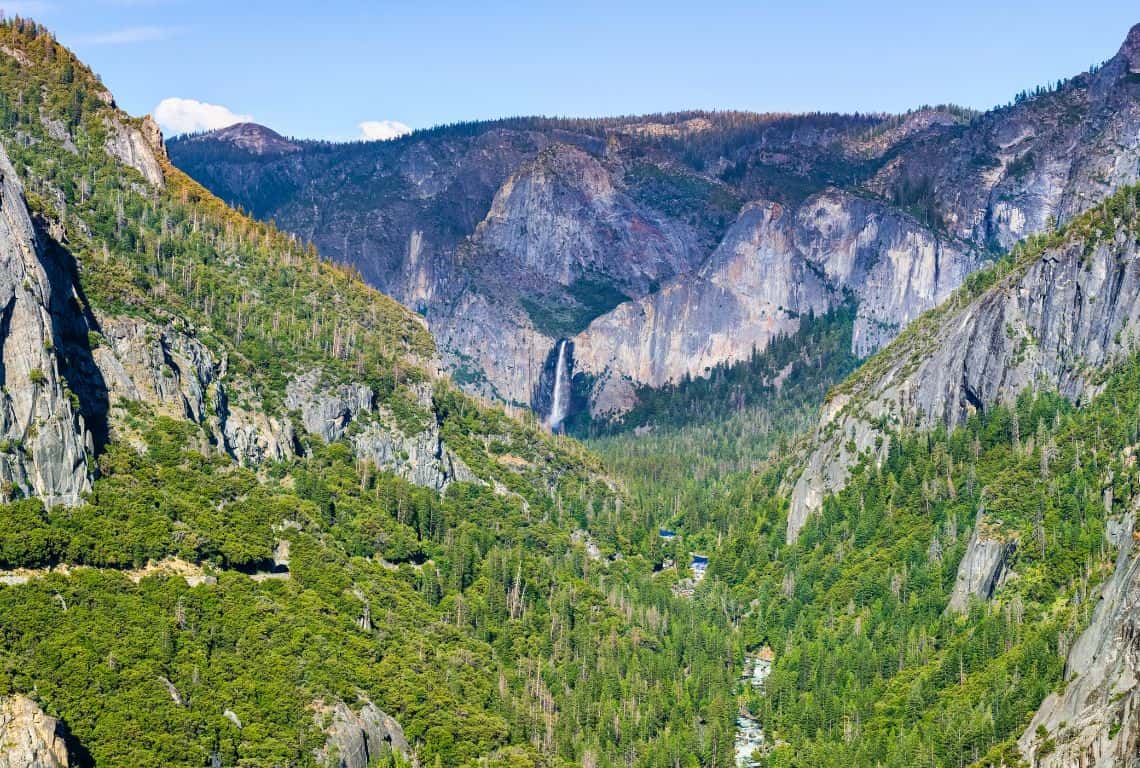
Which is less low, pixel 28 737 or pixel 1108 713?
pixel 1108 713

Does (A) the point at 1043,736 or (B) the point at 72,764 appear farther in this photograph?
(A) the point at 1043,736

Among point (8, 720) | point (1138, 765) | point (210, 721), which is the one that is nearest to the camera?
point (8, 720)

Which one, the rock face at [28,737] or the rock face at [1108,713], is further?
the rock face at [1108,713]

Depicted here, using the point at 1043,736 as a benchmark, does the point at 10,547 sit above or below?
above

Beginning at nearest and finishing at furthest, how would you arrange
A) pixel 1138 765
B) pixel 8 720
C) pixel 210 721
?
pixel 8 720
pixel 1138 765
pixel 210 721

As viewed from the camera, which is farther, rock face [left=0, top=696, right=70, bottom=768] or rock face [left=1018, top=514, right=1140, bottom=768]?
rock face [left=1018, top=514, right=1140, bottom=768]

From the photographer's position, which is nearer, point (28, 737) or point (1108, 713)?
point (28, 737)

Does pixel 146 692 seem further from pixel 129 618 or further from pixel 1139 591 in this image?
pixel 1139 591

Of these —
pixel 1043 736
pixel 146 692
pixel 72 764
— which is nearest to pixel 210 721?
pixel 146 692
